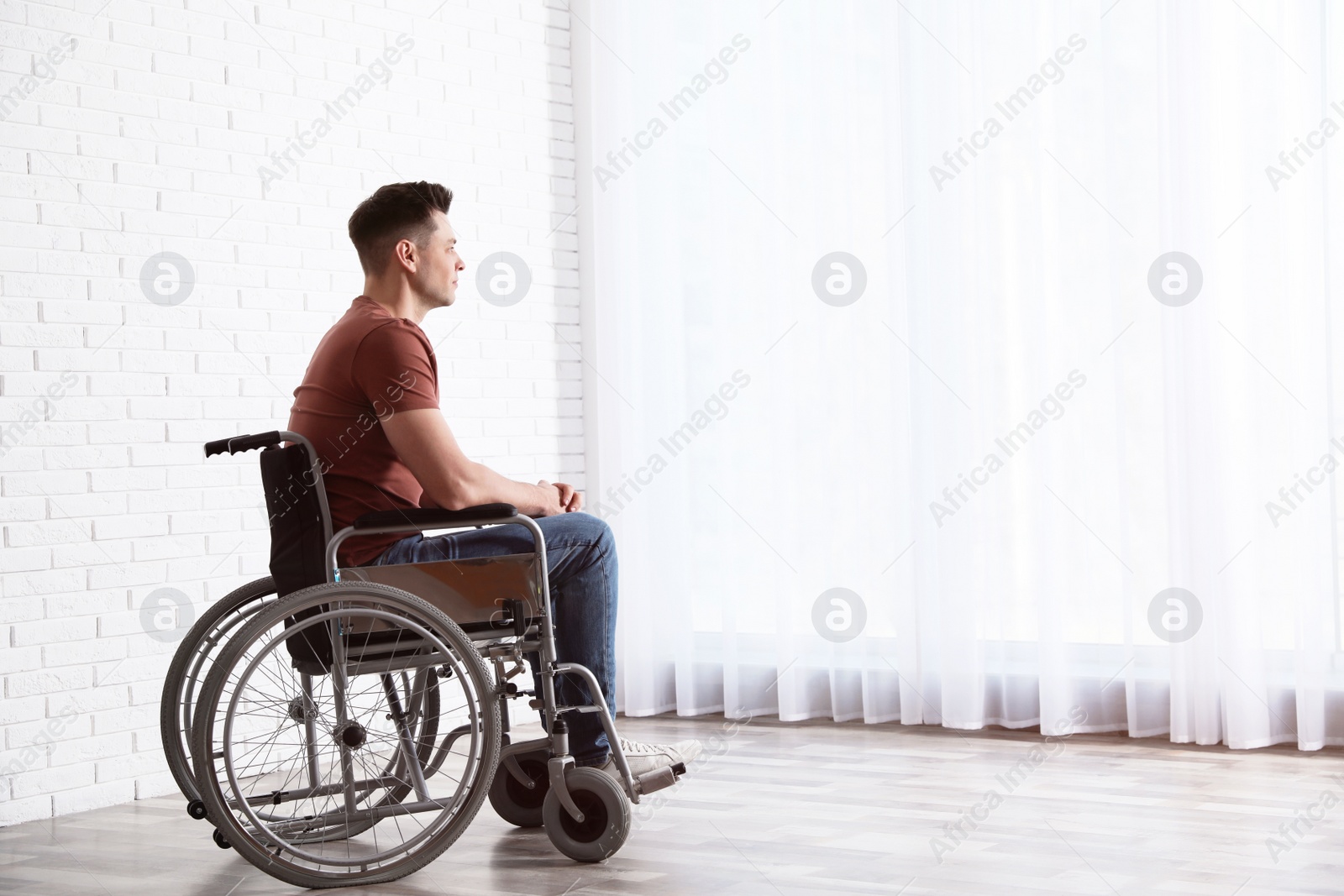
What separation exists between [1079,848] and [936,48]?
2035mm

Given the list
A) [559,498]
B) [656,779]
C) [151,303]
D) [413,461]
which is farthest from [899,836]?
[151,303]

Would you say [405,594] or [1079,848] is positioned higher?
[405,594]

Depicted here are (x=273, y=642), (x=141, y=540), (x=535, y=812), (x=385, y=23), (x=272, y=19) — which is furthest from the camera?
(x=385, y=23)

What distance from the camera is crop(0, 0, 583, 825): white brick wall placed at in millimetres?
2975

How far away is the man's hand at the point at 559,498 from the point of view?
2.45 metres

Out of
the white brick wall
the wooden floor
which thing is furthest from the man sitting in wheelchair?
the white brick wall

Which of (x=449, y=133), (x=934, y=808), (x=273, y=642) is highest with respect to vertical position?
(x=449, y=133)

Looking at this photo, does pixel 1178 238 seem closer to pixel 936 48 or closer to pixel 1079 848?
pixel 936 48

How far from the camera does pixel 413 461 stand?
230 cm

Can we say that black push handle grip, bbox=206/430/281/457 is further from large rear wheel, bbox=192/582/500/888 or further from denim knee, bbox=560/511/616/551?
denim knee, bbox=560/511/616/551

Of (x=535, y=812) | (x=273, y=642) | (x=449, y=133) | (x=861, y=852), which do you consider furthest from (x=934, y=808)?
(x=449, y=133)

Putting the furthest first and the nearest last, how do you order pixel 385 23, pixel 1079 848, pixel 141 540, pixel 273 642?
pixel 385 23 → pixel 141 540 → pixel 1079 848 → pixel 273 642

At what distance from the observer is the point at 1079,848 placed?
7.73ft

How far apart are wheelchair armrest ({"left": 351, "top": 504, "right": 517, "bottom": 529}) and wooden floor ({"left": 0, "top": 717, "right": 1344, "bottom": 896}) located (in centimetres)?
58
